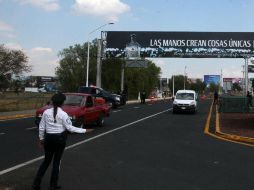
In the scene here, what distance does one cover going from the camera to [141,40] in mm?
55312

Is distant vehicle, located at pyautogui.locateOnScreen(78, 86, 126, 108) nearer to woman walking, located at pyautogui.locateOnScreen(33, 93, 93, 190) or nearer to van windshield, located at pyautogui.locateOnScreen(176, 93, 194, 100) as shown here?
van windshield, located at pyautogui.locateOnScreen(176, 93, 194, 100)

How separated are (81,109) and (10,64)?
19.1 m

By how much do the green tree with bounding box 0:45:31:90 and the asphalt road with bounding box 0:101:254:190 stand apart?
19.3m

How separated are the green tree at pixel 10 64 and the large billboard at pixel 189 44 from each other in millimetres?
18823

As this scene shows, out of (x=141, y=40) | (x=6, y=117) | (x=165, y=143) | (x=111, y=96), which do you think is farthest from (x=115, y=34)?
(x=165, y=143)

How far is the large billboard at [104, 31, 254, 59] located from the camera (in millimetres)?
54625

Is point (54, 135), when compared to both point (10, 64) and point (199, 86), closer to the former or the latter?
point (10, 64)

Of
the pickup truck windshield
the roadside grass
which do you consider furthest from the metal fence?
the pickup truck windshield

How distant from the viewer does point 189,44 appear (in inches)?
2165

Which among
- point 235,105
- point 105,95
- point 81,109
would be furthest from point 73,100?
point 105,95

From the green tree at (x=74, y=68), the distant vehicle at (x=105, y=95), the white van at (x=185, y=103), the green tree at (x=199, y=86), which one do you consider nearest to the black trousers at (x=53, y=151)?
the white van at (x=185, y=103)

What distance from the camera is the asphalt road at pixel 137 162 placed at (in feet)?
30.9

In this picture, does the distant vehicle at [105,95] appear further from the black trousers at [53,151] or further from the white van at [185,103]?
the black trousers at [53,151]

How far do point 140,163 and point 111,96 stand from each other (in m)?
31.7
